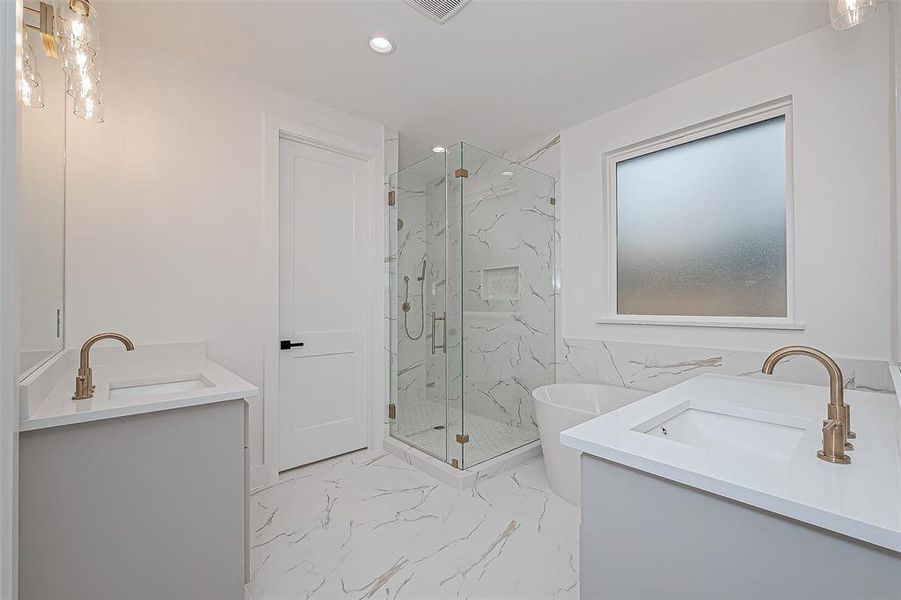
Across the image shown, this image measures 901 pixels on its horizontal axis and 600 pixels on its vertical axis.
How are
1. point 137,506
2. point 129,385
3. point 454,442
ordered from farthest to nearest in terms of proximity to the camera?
point 454,442 → point 129,385 → point 137,506

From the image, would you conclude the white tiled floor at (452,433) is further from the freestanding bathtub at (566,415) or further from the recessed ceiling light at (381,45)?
the recessed ceiling light at (381,45)

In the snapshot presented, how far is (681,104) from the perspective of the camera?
8.06 feet

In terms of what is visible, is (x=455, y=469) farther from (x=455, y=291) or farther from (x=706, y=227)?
(x=706, y=227)

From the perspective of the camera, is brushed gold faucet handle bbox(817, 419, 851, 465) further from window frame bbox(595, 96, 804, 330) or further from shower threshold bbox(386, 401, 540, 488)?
shower threshold bbox(386, 401, 540, 488)

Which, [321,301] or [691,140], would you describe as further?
[321,301]

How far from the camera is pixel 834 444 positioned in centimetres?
90

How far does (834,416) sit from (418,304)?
7.80ft

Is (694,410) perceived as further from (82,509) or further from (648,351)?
(82,509)

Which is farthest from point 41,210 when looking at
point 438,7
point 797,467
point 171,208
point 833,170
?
point 833,170

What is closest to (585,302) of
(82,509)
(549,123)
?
(549,123)

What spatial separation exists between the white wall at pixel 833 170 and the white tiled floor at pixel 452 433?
1396 millimetres

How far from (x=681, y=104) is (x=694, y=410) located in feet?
6.66

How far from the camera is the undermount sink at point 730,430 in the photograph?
1.18 meters

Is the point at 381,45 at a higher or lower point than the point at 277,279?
higher
